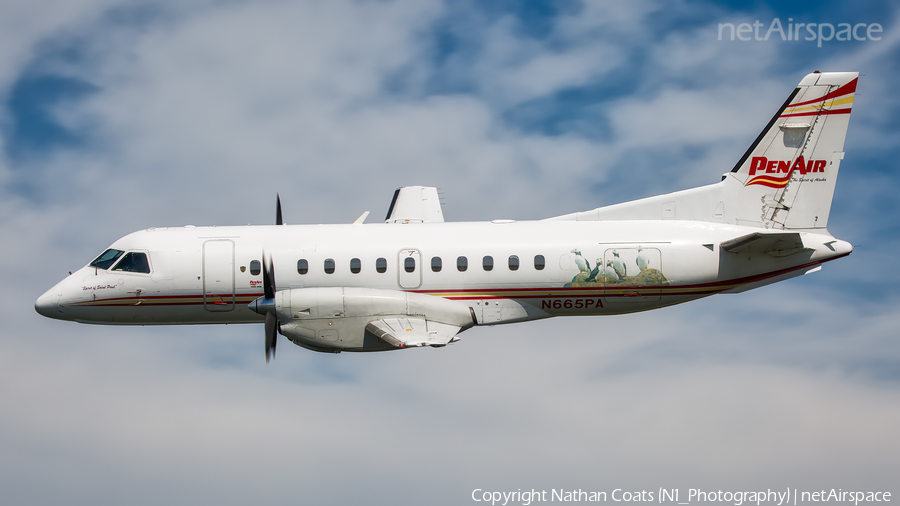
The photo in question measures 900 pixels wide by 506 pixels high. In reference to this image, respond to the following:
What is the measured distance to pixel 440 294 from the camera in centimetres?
2247

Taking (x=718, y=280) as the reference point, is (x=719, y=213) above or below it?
above

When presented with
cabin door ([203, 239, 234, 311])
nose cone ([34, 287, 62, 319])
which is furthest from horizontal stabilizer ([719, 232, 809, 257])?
nose cone ([34, 287, 62, 319])

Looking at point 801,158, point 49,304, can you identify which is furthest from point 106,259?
point 801,158

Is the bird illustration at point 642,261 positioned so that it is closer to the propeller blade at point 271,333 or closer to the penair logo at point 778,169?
the penair logo at point 778,169

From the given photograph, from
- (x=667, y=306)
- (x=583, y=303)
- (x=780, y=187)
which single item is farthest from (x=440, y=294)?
(x=780, y=187)

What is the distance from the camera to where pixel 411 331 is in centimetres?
2070

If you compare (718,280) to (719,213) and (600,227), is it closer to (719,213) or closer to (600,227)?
(719,213)

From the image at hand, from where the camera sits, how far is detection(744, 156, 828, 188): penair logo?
77.2 ft

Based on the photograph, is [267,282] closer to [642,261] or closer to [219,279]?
[219,279]

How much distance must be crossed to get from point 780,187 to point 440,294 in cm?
1081

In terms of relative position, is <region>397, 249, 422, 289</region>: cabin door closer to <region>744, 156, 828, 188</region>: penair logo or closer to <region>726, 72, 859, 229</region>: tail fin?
<region>726, 72, 859, 229</region>: tail fin

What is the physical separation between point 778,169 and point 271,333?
51.5ft

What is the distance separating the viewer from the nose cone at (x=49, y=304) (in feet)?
76.6

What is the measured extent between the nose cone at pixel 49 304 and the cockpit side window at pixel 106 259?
1.37 meters
